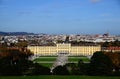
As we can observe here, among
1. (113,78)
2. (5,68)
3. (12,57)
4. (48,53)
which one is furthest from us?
(48,53)

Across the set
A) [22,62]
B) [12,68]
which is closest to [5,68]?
[12,68]

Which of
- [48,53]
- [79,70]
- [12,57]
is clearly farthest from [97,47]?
[79,70]

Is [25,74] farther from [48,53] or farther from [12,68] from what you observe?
[48,53]

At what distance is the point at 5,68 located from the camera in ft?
78.8

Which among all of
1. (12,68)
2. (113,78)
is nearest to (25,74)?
(12,68)

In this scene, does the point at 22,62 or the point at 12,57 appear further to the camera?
the point at 12,57

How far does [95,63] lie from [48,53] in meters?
36.6

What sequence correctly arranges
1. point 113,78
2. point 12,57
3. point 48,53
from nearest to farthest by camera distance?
point 113,78
point 12,57
point 48,53

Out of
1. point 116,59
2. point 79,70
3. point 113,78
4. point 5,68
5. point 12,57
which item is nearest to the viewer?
point 113,78

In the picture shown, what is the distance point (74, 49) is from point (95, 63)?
37672 mm

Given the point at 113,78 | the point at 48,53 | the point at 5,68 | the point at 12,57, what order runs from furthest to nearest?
the point at 48,53
the point at 12,57
the point at 5,68
the point at 113,78

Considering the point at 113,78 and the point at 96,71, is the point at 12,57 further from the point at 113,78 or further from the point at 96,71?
the point at 113,78

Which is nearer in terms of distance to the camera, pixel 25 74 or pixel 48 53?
pixel 25 74

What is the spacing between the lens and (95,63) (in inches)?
961
